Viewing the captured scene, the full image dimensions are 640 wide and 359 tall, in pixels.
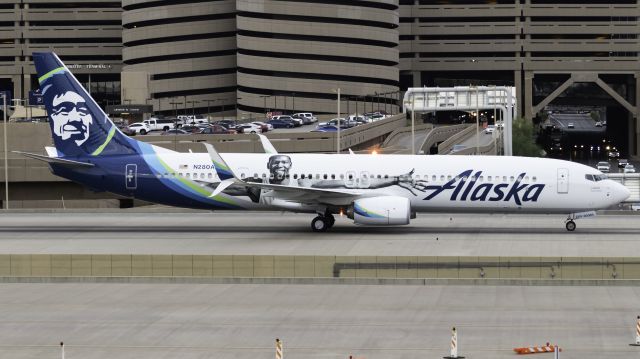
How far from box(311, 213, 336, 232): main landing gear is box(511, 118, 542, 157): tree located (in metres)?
69.3

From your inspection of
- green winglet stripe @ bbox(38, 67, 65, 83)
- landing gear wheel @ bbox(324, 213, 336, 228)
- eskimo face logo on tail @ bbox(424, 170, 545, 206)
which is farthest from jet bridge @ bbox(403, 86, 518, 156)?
green winglet stripe @ bbox(38, 67, 65, 83)

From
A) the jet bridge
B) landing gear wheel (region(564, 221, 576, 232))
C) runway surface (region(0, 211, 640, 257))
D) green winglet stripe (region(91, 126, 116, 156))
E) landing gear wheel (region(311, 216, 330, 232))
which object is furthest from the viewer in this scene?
the jet bridge

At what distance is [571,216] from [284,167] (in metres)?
12.9

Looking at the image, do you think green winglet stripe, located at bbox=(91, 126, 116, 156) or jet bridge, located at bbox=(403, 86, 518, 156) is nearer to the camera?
green winglet stripe, located at bbox=(91, 126, 116, 156)

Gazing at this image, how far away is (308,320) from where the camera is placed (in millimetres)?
35062

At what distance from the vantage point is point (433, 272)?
139ft

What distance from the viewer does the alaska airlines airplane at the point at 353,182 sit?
55188 millimetres

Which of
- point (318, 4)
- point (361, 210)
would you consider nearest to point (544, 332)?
point (361, 210)

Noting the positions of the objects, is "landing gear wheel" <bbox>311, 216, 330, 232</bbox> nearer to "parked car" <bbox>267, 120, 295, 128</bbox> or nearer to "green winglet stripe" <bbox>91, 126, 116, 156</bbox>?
"green winglet stripe" <bbox>91, 126, 116, 156</bbox>

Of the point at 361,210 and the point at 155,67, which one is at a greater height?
the point at 155,67

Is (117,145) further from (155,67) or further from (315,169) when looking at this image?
(155,67)

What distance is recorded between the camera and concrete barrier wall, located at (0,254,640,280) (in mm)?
42062

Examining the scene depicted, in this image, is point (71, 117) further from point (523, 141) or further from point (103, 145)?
point (523, 141)

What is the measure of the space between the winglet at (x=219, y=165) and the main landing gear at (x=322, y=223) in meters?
4.18
